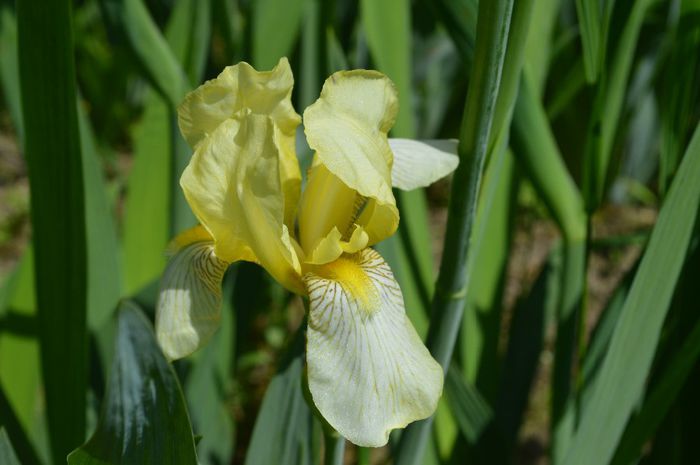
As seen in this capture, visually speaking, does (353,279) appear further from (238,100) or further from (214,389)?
(214,389)

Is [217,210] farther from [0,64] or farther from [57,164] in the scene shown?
[0,64]

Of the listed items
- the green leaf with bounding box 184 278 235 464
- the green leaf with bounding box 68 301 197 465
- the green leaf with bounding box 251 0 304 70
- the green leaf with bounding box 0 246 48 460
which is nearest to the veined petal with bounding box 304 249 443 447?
the green leaf with bounding box 68 301 197 465

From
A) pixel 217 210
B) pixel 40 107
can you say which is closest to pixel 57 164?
pixel 40 107

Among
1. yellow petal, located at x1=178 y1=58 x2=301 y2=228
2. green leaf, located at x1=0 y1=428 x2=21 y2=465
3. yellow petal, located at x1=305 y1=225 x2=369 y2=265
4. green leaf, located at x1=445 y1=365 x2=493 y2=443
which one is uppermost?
yellow petal, located at x1=178 y1=58 x2=301 y2=228

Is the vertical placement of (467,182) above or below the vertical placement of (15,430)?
above

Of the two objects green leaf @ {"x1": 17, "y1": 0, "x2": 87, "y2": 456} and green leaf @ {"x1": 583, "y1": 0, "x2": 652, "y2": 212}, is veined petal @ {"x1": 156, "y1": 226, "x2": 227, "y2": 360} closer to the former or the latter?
green leaf @ {"x1": 17, "y1": 0, "x2": 87, "y2": 456}

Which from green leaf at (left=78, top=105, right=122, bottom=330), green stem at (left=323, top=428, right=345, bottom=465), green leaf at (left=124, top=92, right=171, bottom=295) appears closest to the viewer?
green stem at (left=323, top=428, right=345, bottom=465)

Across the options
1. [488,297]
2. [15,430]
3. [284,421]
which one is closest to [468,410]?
[284,421]
